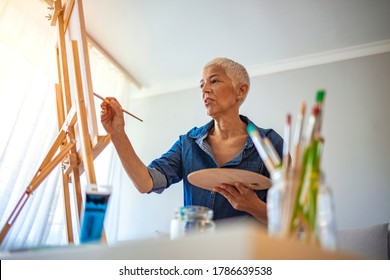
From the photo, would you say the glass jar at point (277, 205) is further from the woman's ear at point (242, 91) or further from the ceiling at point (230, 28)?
the ceiling at point (230, 28)

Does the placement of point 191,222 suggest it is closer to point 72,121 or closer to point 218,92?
point 72,121

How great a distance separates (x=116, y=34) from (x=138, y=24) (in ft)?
0.75

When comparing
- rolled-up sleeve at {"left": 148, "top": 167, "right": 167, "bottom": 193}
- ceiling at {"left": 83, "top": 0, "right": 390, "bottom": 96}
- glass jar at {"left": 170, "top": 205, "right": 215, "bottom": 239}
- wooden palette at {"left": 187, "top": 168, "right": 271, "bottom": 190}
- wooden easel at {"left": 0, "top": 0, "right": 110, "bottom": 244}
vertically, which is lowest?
glass jar at {"left": 170, "top": 205, "right": 215, "bottom": 239}

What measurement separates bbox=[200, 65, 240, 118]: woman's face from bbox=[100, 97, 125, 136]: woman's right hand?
0.45 meters

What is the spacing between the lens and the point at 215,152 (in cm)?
153

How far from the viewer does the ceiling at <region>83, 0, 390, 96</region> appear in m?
2.25

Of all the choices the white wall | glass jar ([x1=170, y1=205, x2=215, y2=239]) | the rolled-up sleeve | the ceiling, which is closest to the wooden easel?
the rolled-up sleeve

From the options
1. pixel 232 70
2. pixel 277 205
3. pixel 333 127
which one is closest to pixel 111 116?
pixel 232 70

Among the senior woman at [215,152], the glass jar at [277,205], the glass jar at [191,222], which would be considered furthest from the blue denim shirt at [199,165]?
the glass jar at [277,205]

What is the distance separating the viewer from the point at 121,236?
286cm

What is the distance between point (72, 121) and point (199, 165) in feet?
1.76

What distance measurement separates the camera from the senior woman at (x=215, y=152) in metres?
1.27

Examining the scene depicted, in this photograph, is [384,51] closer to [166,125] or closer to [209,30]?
[209,30]

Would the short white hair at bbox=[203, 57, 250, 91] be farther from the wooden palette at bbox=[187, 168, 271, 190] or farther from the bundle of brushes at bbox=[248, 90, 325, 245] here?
the bundle of brushes at bbox=[248, 90, 325, 245]
